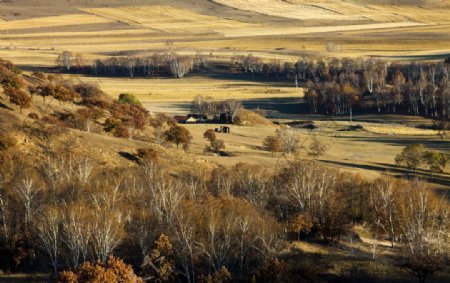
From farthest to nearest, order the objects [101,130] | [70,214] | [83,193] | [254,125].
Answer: [254,125], [101,130], [83,193], [70,214]

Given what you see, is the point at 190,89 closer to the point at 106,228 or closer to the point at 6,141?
the point at 6,141

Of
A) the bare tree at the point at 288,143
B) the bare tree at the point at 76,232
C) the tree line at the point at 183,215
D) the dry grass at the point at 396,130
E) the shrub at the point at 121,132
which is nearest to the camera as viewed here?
the bare tree at the point at 76,232

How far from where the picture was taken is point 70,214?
29.0 meters

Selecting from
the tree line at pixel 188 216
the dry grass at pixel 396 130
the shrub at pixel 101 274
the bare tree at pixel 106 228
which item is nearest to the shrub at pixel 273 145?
the tree line at pixel 188 216

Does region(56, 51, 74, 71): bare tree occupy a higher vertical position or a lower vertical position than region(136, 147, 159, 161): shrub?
higher

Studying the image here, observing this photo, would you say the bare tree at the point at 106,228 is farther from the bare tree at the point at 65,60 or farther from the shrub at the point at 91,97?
the bare tree at the point at 65,60

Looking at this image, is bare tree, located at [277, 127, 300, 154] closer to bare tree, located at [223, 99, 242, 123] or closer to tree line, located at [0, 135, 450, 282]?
tree line, located at [0, 135, 450, 282]

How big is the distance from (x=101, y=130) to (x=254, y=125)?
36.7m

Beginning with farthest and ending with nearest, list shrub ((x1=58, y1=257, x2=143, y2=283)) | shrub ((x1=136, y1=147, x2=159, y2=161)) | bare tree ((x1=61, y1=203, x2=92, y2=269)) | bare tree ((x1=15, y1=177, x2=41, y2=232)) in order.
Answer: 1. shrub ((x1=136, y1=147, x2=159, y2=161))
2. bare tree ((x1=15, y1=177, x2=41, y2=232))
3. bare tree ((x1=61, y1=203, x2=92, y2=269))
4. shrub ((x1=58, y1=257, x2=143, y2=283))

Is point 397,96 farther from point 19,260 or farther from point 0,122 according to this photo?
point 19,260

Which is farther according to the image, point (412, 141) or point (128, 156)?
point (412, 141)

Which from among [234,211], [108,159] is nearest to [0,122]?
[108,159]

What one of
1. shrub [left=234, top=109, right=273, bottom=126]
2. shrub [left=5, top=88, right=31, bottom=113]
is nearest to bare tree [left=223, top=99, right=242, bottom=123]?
shrub [left=234, top=109, right=273, bottom=126]

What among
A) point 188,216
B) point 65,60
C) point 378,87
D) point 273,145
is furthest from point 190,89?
point 188,216
